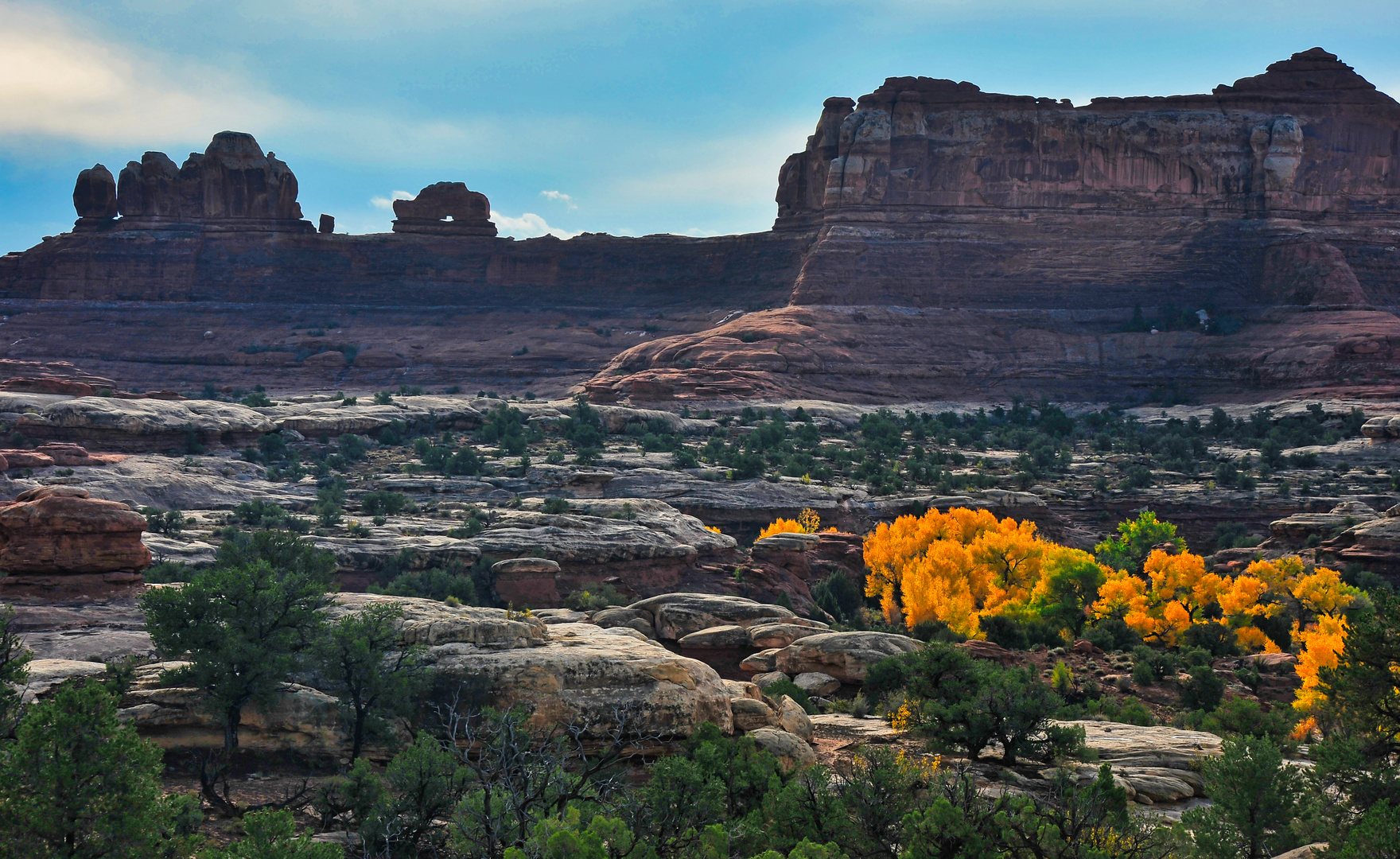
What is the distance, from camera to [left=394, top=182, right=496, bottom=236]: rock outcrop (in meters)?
88.4

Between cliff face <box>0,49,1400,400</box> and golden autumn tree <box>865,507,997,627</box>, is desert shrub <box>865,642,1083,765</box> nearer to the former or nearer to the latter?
golden autumn tree <box>865,507,997,627</box>

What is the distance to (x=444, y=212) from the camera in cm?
8912

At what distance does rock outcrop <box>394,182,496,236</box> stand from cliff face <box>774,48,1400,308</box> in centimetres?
2880

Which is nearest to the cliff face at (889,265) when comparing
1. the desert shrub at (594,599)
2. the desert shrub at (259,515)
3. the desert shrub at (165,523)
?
the desert shrub at (259,515)

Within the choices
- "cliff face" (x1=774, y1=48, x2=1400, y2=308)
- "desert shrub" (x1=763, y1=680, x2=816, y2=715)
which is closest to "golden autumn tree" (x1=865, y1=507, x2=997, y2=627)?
"desert shrub" (x1=763, y1=680, x2=816, y2=715)

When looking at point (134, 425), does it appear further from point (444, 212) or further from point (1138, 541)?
point (444, 212)

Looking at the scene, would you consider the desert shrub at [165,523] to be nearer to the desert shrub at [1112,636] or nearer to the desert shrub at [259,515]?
the desert shrub at [259,515]

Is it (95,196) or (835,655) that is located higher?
(95,196)

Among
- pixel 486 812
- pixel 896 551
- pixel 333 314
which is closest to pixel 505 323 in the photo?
pixel 333 314

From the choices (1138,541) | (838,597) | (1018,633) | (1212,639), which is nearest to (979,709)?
(1018,633)

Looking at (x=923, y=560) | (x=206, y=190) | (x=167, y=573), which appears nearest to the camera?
(x=167, y=573)

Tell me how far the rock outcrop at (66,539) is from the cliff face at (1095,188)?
195 ft

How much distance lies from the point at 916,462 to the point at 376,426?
25.2 m

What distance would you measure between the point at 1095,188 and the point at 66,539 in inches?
2923
